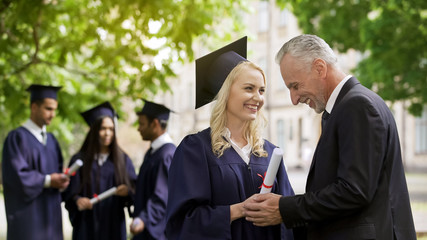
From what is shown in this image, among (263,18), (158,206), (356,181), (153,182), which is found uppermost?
(263,18)

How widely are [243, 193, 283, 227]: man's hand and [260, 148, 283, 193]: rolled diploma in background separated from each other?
Answer: 0.14 feet

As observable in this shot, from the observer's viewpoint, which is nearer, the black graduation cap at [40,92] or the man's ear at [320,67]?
the man's ear at [320,67]

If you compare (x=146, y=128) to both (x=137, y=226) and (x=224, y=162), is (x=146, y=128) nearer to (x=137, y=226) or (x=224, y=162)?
(x=137, y=226)

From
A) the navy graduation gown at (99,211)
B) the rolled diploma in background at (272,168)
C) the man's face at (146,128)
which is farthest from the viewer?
the navy graduation gown at (99,211)

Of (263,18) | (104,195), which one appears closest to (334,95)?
(104,195)

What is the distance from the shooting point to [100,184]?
639 centimetres

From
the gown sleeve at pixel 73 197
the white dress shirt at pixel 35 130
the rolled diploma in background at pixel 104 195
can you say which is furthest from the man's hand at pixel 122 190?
the white dress shirt at pixel 35 130

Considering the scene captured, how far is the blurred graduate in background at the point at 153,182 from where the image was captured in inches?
225

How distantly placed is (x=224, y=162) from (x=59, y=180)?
335 cm

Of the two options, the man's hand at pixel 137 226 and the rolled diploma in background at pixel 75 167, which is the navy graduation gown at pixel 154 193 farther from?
the rolled diploma in background at pixel 75 167

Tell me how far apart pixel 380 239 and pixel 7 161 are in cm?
473

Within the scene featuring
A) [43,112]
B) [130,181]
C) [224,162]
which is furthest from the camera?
[43,112]

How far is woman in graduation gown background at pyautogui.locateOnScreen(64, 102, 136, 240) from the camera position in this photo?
6.31 meters

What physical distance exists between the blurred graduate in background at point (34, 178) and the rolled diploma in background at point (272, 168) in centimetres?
358
